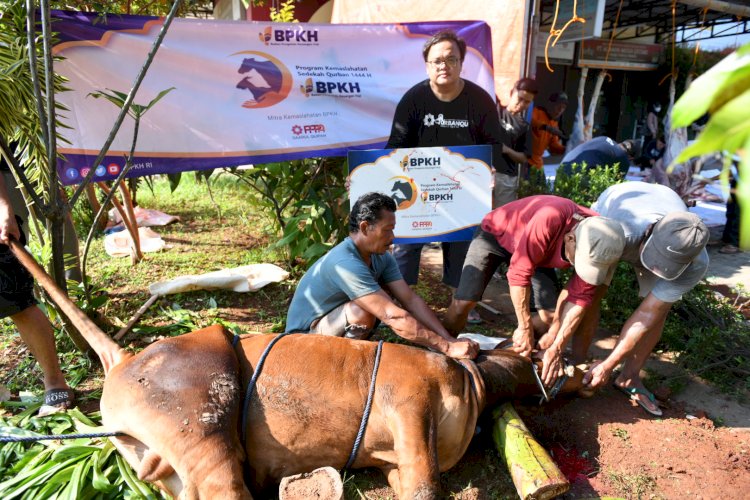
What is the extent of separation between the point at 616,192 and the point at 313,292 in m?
2.34

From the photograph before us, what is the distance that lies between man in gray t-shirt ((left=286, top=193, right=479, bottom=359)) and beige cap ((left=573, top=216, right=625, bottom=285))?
821 mm

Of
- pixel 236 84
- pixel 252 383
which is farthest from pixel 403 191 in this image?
pixel 252 383

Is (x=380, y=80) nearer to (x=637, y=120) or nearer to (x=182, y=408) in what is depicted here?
(x=182, y=408)

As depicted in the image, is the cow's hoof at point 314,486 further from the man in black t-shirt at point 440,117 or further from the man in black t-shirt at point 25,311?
the man in black t-shirt at point 440,117

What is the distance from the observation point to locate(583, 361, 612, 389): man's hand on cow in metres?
3.42

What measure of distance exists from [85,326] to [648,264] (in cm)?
330

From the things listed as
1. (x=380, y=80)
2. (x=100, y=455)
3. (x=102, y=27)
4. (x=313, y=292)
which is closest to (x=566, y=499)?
(x=313, y=292)

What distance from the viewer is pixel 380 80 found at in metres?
5.18

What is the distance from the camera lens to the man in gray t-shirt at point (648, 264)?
3.06 meters

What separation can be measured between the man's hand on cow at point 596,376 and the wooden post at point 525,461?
2.35 feet

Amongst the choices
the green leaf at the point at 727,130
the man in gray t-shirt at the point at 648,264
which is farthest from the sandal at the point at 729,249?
the green leaf at the point at 727,130

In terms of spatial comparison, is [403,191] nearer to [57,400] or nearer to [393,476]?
[393,476]

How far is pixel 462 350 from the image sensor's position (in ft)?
10.5

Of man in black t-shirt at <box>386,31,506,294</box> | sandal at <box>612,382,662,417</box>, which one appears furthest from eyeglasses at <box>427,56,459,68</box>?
sandal at <box>612,382,662,417</box>
